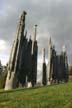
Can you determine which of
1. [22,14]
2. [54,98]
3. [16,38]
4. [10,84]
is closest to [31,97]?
[54,98]

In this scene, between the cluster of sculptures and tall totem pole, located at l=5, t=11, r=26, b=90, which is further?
the cluster of sculptures

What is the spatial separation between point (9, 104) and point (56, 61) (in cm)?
4124

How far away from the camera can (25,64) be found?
42.6 meters

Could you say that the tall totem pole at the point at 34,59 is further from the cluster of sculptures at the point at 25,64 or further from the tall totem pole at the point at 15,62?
the tall totem pole at the point at 15,62

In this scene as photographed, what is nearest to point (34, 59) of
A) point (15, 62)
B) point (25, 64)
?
point (25, 64)

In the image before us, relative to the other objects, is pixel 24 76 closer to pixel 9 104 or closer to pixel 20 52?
pixel 20 52

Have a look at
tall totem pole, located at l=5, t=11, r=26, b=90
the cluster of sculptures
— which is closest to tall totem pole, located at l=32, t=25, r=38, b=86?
the cluster of sculptures

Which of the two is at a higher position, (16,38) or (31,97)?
(16,38)

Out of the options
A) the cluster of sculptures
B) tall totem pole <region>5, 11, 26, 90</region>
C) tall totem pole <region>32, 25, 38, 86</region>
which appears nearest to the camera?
tall totem pole <region>5, 11, 26, 90</region>

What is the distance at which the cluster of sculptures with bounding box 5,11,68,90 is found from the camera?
3875 cm

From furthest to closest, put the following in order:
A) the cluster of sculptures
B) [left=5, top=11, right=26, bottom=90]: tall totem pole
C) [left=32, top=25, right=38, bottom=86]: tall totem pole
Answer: [left=32, top=25, right=38, bottom=86]: tall totem pole
the cluster of sculptures
[left=5, top=11, right=26, bottom=90]: tall totem pole

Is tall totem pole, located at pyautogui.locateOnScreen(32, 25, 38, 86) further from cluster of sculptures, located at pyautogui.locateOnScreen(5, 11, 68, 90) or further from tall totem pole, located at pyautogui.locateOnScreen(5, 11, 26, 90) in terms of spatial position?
tall totem pole, located at pyautogui.locateOnScreen(5, 11, 26, 90)

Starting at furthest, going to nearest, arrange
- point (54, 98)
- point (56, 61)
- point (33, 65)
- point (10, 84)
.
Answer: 1. point (56, 61)
2. point (33, 65)
3. point (10, 84)
4. point (54, 98)

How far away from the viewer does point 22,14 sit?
139 ft
